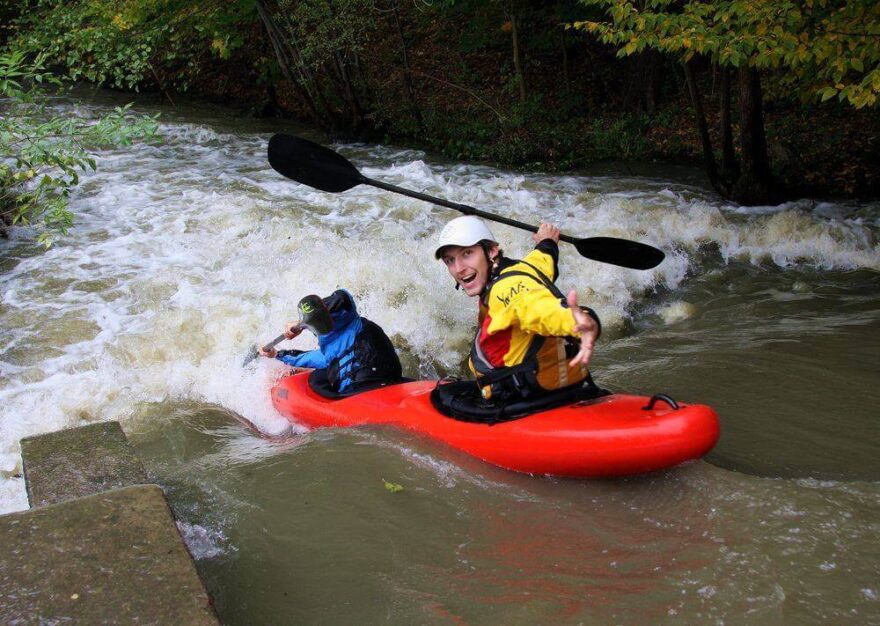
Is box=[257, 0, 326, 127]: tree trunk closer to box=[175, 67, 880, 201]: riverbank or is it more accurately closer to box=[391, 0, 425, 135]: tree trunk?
box=[175, 67, 880, 201]: riverbank

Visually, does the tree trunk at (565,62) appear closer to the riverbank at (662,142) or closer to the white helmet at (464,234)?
the riverbank at (662,142)

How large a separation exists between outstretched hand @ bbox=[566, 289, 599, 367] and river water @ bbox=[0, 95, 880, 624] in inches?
27.8

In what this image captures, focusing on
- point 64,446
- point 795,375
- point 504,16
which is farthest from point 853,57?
point 504,16

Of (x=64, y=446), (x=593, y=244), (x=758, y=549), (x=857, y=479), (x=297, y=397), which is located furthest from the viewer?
(x=297, y=397)

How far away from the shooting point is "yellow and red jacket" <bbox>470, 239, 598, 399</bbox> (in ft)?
9.32

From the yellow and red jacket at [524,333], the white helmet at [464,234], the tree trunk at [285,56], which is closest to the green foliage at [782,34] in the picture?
the yellow and red jacket at [524,333]

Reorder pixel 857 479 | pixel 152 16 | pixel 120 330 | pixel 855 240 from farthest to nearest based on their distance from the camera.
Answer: pixel 152 16 → pixel 855 240 → pixel 120 330 → pixel 857 479

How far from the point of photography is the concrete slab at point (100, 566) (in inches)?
76.5

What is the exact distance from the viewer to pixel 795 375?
439 cm

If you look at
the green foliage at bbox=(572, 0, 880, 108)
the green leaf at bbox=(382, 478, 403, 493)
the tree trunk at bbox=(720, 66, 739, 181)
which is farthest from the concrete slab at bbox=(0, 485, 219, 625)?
the tree trunk at bbox=(720, 66, 739, 181)

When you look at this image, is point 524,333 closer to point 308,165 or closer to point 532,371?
point 532,371

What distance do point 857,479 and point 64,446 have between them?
3.15 m

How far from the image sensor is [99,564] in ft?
6.89

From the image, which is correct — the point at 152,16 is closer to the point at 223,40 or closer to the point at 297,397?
the point at 223,40
